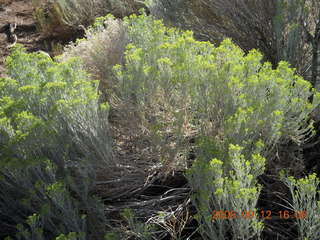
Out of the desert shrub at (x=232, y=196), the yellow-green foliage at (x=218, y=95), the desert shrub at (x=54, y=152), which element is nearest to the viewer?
the desert shrub at (x=232, y=196)

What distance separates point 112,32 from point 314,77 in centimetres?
221

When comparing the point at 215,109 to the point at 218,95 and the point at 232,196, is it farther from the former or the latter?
the point at 232,196

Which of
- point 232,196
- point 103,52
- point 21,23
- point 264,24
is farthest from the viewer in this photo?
point 21,23

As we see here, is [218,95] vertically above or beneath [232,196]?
above

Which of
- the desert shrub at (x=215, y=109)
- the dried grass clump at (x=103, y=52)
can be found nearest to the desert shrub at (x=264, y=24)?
the dried grass clump at (x=103, y=52)

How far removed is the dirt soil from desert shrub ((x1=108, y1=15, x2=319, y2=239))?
370 cm

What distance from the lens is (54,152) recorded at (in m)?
2.47

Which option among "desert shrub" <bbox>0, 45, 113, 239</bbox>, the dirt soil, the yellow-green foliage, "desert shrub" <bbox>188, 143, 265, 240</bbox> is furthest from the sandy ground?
"desert shrub" <bbox>188, 143, 265, 240</bbox>

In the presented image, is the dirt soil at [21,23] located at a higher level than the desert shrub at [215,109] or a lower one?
lower

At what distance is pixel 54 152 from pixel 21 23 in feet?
16.8

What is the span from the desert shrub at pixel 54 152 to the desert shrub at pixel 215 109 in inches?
13.1

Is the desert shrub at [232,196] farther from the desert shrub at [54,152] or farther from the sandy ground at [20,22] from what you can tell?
the sandy ground at [20,22]

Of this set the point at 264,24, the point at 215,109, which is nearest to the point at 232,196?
the point at 215,109

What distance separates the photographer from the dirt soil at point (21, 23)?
6004 millimetres
